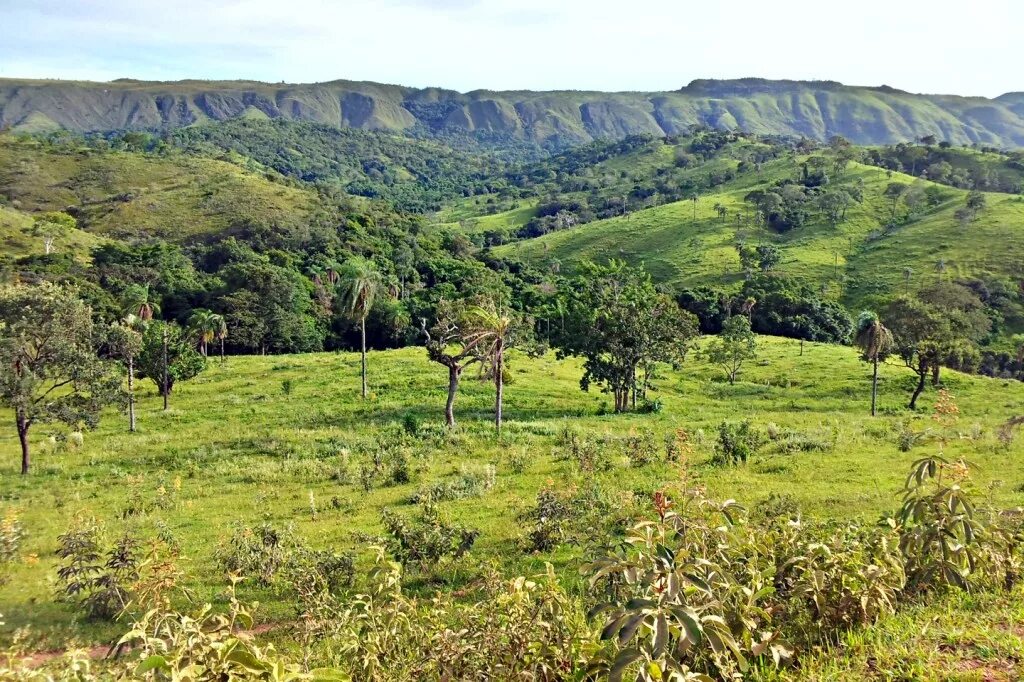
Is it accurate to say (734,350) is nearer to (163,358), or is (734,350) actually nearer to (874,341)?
(874,341)

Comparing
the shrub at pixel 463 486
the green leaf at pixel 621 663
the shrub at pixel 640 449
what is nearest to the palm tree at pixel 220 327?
the shrub at pixel 463 486

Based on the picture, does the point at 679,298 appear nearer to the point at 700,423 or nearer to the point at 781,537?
the point at 700,423

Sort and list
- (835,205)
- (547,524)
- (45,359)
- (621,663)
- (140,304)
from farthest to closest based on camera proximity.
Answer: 1. (835,205)
2. (140,304)
3. (45,359)
4. (547,524)
5. (621,663)

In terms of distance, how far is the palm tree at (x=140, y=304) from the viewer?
48.0 metres

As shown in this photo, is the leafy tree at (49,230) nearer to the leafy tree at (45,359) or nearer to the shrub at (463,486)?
the leafy tree at (45,359)

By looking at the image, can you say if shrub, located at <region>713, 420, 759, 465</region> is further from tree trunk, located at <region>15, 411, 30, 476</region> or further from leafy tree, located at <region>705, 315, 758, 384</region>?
tree trunk, located at <region>15, 411, 30, 476</region>

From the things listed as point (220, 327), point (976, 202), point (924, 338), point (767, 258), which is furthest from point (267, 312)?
point (976, 202)

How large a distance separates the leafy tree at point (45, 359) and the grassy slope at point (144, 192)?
87.6 metres

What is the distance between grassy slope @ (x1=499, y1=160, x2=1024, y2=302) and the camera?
3789 inches

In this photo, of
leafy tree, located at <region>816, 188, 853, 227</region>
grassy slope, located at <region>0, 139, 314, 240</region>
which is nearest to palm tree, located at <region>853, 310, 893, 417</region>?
leafy tree, located at <region>816, 188, 853, 227</region>

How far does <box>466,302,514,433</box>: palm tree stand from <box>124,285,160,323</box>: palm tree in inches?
1041

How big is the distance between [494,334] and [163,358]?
65.5ft

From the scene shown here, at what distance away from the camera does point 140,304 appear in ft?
177

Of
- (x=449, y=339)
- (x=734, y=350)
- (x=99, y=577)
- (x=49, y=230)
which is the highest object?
(x=49, y=230)
